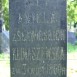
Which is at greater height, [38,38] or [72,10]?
[72,10]

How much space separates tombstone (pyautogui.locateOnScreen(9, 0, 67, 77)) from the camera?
5754mm

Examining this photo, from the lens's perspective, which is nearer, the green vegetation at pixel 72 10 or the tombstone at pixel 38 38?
the tombstone at pixel 38 38

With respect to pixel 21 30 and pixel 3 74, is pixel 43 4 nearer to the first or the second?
pixel 21 30

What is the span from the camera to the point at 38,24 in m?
5.79

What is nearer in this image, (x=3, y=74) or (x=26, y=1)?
(x=26, y=1)

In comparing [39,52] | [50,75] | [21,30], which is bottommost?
[50,75]

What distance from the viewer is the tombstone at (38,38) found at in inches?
227

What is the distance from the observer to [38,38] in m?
5.80

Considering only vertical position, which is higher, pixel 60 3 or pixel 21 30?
pixel 60 3

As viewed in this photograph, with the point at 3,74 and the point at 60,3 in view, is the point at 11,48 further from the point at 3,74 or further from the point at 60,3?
the point at 3,74

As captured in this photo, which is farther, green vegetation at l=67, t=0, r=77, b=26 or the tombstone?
green vegetation at l=67, t=0, r=77, b=26

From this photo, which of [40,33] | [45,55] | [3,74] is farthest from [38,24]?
[3,74]

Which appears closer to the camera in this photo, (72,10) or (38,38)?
(38,38)

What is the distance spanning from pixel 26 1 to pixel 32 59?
0.92 meters
